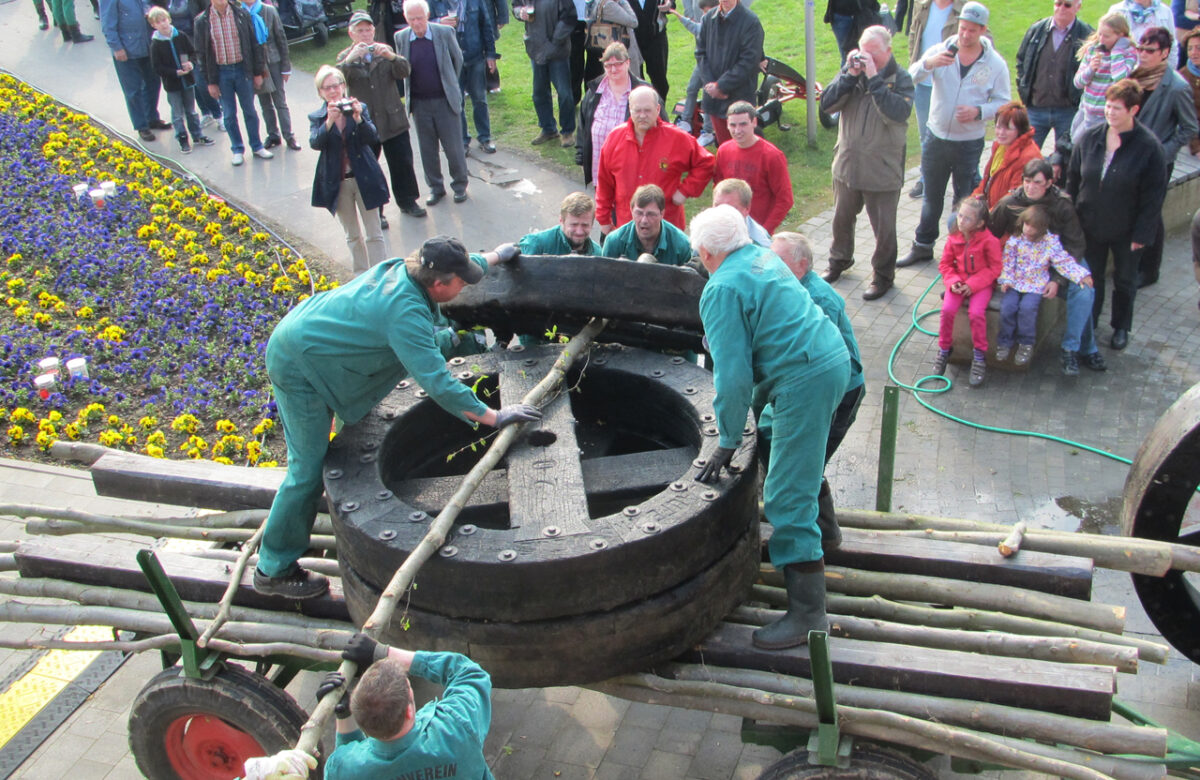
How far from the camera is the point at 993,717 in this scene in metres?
3.14

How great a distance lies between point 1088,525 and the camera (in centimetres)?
542

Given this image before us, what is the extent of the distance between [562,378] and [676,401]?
1.49 ft

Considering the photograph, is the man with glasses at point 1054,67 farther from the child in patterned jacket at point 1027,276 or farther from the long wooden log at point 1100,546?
the long wooden log at point 1100,546

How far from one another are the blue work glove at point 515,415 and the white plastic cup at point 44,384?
182 inches

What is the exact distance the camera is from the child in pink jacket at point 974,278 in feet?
21.9

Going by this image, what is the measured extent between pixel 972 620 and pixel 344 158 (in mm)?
5885

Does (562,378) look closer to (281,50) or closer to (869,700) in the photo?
(869,700)

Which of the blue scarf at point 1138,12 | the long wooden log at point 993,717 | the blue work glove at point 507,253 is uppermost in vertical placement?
the blue work glove at point 507,253

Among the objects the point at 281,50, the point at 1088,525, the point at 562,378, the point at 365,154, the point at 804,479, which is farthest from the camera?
the point at 281,50

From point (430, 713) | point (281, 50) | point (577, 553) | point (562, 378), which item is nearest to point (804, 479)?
point (577, 553)

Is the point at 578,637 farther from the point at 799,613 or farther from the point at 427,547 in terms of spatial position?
the point at 799,613

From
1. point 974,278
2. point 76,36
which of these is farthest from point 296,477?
point 76,36

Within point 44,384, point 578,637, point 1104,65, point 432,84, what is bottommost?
point 44,384

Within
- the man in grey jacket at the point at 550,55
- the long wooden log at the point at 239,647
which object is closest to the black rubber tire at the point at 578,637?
the long wooden log at the point at 239,647
